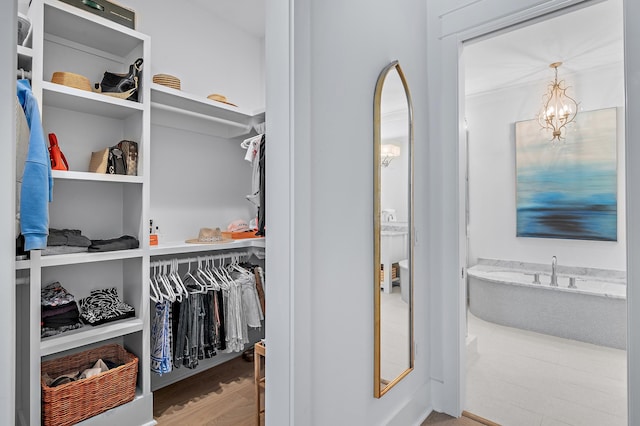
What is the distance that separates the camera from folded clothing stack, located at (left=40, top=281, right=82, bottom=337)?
1765 mm

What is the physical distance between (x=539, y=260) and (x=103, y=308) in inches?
177

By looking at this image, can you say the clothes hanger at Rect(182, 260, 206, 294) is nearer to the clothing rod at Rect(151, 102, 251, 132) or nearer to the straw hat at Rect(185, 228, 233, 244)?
the straw hat at Rect(185, 228, 233, 244)

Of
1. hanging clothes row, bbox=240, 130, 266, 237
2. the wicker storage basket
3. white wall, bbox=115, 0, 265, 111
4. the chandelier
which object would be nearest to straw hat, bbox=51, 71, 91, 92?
white wall, bbox=115, 0, 265, 111

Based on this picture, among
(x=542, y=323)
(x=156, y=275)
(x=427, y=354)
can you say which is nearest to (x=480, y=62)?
(x=542, y=323)

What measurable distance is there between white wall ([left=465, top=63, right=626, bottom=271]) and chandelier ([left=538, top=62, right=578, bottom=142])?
9 centimetres

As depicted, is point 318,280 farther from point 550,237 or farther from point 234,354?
point 550,237

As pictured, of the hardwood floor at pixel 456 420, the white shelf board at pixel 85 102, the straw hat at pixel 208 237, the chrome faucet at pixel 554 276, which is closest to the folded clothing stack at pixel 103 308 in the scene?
the straw hat at pixel 208 237

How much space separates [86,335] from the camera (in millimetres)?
1828

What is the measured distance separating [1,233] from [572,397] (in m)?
3.07

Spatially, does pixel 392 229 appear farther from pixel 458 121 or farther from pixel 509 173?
pixel 509 173

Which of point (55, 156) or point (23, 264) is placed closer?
point (23, 264)

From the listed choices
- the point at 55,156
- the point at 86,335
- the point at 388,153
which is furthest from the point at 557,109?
the point at 86,335

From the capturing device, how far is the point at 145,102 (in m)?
2.06

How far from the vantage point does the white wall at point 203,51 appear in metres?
2.52
